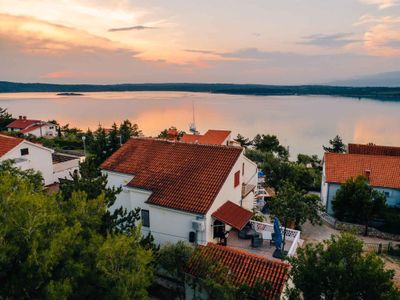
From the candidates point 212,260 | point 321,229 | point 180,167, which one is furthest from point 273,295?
point 321,229

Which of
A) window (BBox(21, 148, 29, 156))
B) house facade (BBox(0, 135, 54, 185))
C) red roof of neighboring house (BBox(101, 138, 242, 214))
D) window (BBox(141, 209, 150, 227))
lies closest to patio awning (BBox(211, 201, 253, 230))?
red roof of neighboring house (BBox(101, 138, 242, 214))

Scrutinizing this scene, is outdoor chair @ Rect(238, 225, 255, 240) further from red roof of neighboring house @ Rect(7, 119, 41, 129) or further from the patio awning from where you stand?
red roof of neighboring house @ Rect(7, 119, 41, 129)

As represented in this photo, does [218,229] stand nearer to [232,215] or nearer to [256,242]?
[232,215]

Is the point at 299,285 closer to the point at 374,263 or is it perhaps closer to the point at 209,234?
the point at 374,263

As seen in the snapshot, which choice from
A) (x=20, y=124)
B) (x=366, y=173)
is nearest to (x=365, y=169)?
(x=366, y=173)

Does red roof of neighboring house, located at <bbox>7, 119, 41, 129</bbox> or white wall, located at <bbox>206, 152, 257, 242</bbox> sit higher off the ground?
white wall, located at <bbox>206, 152, 257, 242</bbox>

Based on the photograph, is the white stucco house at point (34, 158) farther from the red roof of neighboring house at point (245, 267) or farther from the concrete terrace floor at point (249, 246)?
the red roof of neighboring house at point (245, 267)

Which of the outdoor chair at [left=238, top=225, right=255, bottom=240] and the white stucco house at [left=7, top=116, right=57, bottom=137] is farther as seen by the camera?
the white stucco house at [left=7, top=116, right=57, bottom=137]
